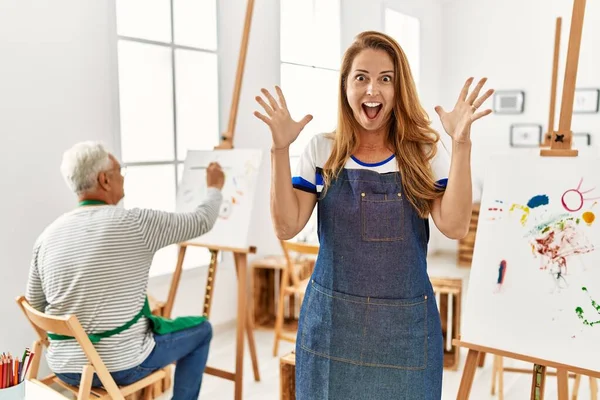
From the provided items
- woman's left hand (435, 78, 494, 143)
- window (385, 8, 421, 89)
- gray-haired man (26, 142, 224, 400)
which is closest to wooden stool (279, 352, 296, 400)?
gray-haired man (26, 142, 224, 400)

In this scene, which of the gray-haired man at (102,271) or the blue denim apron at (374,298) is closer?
the blue denim apron at (374,298)

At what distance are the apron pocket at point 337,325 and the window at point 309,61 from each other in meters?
2.84

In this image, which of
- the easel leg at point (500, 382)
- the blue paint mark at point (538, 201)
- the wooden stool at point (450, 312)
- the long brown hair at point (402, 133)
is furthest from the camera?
the wooden stool at point (450, 312)

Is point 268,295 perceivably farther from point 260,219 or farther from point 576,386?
point 576,386

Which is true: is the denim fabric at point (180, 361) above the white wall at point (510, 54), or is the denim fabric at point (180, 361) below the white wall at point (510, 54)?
below

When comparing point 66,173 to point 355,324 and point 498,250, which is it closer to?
point 355,324

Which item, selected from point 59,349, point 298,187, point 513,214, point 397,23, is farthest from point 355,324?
point 397,23

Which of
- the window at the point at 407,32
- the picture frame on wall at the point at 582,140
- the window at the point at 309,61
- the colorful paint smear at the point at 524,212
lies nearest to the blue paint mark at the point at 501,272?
the colorful paint smear at the point at 524,212

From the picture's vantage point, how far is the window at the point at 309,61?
4.52 m

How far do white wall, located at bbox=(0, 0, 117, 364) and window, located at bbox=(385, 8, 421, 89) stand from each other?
3.59m

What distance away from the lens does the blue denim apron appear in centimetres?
151

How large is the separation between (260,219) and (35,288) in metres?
2.27

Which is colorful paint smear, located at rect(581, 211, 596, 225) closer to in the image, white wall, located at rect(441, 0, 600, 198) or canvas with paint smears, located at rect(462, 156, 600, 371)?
canvas with paint smears, located at rect(462, 156, 600, 371)

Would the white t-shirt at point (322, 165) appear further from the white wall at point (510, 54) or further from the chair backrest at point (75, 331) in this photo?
the white wall at point (510, 54)
